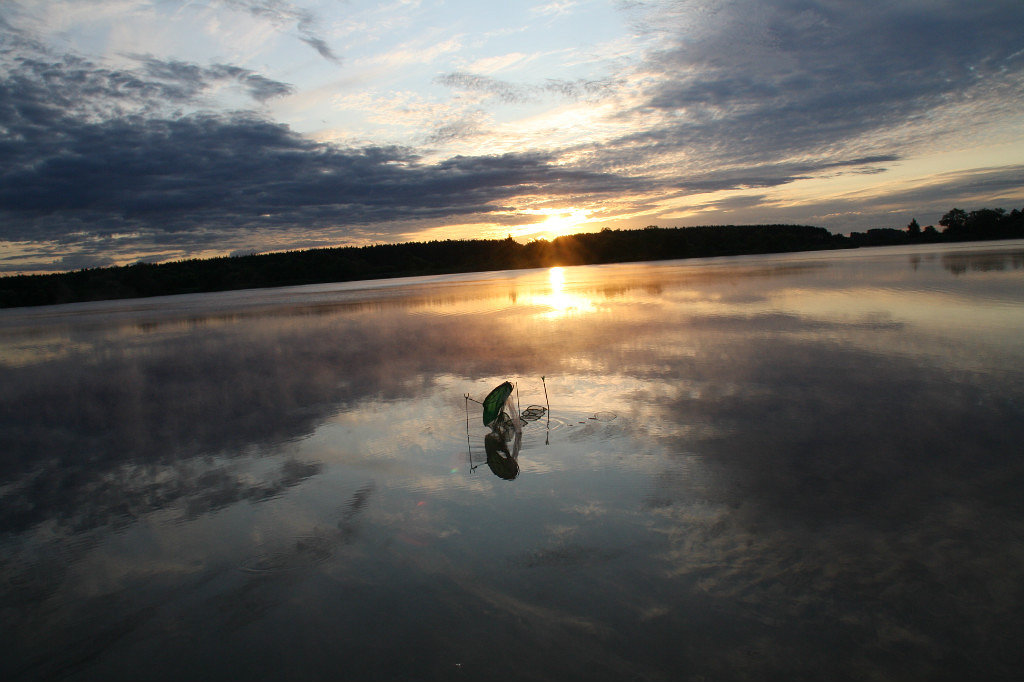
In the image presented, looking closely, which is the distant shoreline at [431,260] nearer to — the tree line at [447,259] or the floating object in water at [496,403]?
the tree line at [447,259]

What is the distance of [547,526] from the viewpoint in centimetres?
442

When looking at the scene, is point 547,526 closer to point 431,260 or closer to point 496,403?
point 496,403

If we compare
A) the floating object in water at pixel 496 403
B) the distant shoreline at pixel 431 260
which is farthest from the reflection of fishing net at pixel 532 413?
the distant shoreline at pixel 431 260

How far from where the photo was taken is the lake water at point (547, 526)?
10.2 feet

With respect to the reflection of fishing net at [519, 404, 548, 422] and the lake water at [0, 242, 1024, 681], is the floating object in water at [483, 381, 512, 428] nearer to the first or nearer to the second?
the lake water at [0, 242, 1024, 681]

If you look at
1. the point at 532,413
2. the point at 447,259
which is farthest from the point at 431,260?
the point at 532,413

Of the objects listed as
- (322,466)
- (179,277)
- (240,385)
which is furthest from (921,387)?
(179,277)

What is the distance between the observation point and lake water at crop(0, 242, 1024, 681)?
3104 millimetres

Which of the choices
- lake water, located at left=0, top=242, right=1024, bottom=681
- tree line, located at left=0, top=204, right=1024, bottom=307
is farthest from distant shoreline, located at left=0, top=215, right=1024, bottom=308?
lake water, located at left=0, top=242, right=1024, bottom=681

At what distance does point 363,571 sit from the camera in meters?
3.98

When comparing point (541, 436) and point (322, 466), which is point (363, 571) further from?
point (541, 436)

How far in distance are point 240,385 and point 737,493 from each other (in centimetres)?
936

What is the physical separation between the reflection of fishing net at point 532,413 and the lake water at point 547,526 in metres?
0.12

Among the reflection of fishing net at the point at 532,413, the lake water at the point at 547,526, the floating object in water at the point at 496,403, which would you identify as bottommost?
the lake water at the point at 547,526
